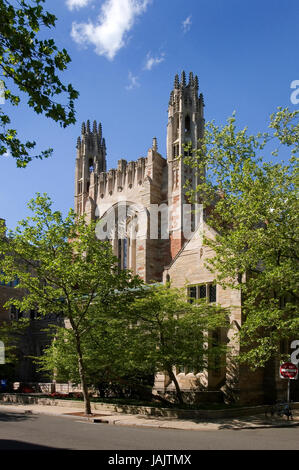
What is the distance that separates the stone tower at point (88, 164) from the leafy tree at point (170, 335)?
2958cm

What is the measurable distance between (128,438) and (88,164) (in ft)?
147

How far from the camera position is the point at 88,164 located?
181ft

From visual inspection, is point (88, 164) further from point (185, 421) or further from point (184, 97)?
point (185, 421)

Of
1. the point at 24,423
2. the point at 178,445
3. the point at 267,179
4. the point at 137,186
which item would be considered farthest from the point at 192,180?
the point at 178,445

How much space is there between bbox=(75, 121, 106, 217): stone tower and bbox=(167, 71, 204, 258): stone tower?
10.8 m

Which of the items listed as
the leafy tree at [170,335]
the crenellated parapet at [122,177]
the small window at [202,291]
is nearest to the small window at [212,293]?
the small window at [202,291]

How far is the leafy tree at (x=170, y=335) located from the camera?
2055 cm

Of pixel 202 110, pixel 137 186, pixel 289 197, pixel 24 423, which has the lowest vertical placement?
pixel 24 423

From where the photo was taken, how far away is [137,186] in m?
45.1

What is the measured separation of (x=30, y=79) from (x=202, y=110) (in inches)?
1508

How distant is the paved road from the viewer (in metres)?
11.6

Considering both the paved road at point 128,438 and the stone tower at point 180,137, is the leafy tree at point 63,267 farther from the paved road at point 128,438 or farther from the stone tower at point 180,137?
the stone tower at point 180,137

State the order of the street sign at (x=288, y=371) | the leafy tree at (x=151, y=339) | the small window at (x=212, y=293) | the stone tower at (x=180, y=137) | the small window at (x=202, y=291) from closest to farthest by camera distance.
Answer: the street sign at (x=288, y=371), the leafy tree at (x=151, y=339), the small window at (x=212, y=293), the small window at (x=202, y=291), the stone tower at (x=180, y=137)
